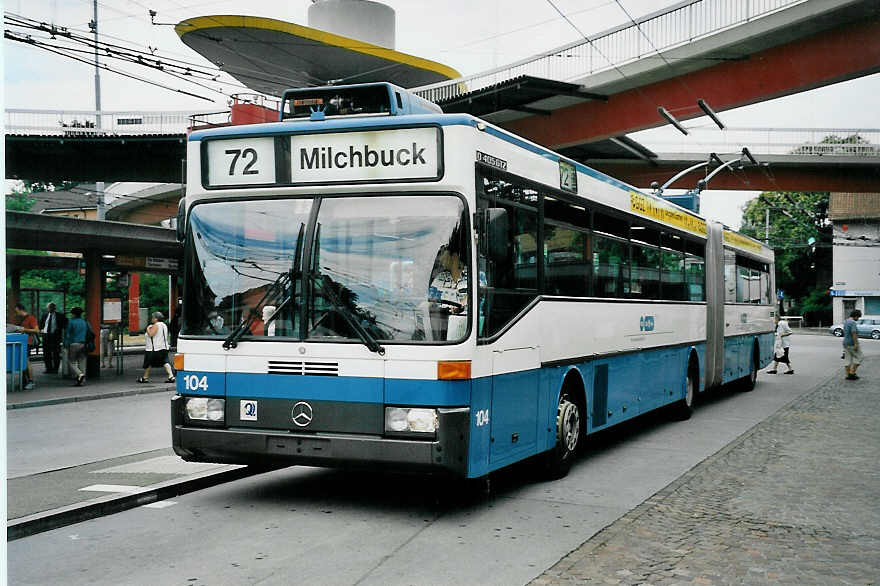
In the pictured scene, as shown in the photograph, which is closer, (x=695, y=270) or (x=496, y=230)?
(x=496, y=230)

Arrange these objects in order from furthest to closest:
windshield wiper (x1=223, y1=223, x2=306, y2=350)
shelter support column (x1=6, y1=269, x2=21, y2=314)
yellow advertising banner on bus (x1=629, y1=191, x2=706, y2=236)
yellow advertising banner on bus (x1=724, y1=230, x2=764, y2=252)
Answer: shelter support column (x1=6, y1=269, x2=21, y2=314) → yellow advertising banner on bus (x1=724, y1=230, x2=764, y2=252) → yellow advertising banner on bus (x1=629, y1=191, x2=706, y2=236) → windshield wiper (x1=223, y1=223, x2=306, y2=350)

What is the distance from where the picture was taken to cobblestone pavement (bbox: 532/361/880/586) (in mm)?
6074

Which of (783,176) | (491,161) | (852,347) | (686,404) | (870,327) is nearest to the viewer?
(491,161)

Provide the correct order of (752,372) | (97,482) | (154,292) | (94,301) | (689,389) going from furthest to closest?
(154,292)
(94,301)
(752,372)
(689,389)
(97,482)

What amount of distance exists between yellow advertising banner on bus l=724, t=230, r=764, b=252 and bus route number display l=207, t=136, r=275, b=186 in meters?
12.8

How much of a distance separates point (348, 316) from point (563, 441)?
3200 millimetres

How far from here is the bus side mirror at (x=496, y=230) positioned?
7398 mm

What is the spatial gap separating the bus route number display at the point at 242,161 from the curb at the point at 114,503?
283 centimetres

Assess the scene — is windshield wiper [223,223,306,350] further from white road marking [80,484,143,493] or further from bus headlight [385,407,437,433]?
white road marking [80,484,143,493]

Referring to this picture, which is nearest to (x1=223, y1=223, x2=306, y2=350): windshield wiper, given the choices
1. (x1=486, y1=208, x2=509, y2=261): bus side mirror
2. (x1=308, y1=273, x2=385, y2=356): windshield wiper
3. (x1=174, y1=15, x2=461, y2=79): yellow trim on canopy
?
(x1=308, y1=273, x2=385, y2=356): windshield wiper

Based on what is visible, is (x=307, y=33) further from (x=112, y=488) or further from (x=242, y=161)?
(x=112, y=488)

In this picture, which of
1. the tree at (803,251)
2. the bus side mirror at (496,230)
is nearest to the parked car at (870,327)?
the tree at (803,251)

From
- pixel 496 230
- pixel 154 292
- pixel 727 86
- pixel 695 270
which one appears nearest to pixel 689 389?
pixel 695 270

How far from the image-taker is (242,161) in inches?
314
